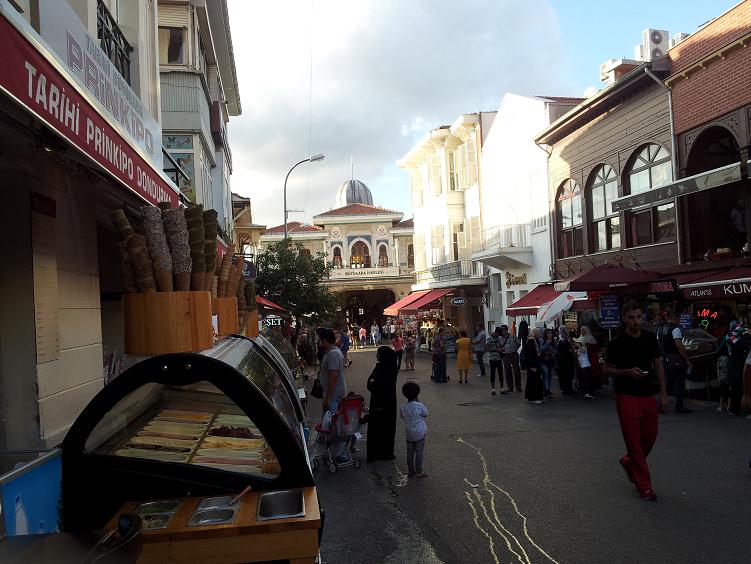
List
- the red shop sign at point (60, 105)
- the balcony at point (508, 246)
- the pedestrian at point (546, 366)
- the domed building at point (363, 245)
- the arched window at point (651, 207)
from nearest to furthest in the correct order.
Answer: the red shop sign at point (60, 105)
the pedestrian at point (546, 366)
the arched window at point (651, 207)
the balcony at point (508, 246)
the domed building at point (363, 245)

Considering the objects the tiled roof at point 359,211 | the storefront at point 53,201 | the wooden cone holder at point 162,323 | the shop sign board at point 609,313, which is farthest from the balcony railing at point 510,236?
the tiled roof at point 359,211

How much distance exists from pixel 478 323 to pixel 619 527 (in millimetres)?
31530

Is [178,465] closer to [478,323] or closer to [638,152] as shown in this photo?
[638,152]

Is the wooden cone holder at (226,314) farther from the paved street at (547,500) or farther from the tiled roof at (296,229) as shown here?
the tiled roof at (296,229)

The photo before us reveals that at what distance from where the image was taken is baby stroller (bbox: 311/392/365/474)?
8.50 m

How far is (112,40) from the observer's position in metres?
8.12

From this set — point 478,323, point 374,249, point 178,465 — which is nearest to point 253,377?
point 178,465

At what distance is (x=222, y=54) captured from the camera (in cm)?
2352

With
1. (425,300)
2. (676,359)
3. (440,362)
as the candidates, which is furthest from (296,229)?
(676,359)

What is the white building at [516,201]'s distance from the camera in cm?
2623

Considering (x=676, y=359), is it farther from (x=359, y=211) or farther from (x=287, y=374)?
(x=359, y=211)

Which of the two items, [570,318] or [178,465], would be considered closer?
[178,465]

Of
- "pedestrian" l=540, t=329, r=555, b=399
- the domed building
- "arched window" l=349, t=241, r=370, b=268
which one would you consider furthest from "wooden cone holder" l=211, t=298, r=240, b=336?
"arched window" l=349, t=241, r=370, b=268

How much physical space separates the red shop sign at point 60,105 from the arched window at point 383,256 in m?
50.8
